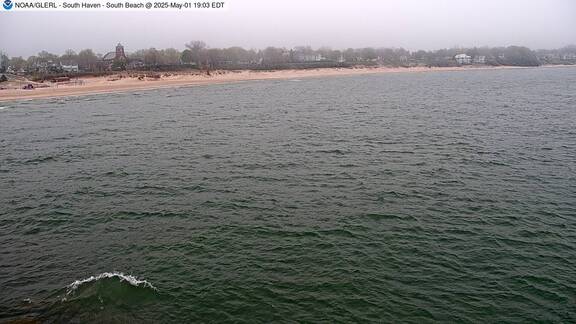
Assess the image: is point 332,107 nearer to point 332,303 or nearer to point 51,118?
point 51,118

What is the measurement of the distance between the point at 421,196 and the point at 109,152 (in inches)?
1075

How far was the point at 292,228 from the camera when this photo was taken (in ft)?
65.1

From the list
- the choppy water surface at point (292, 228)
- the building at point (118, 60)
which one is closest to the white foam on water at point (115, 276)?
the choppy water surface at point (292, 228)

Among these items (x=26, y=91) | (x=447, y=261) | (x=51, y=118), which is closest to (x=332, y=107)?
(x=51, y=118)

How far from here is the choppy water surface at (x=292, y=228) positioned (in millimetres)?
14227

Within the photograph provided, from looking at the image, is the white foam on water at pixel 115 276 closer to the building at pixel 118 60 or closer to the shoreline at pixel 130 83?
the shoreline at pixel 130 83

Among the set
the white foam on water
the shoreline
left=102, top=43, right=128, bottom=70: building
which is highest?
left=102, top=43, right=128, bottom=70: building

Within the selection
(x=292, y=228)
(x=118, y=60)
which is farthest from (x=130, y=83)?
(x=292, y=228)

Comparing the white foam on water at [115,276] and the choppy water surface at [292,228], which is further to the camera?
the white foam on water at [115,276]

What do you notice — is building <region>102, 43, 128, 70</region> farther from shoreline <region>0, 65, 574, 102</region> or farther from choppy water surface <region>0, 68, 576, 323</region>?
choppy water surface <region>0, 68, 576, 323</region>

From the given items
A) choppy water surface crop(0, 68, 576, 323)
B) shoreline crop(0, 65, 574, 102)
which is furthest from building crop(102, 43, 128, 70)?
choppy water surface crop(0, 68, 576, 323)

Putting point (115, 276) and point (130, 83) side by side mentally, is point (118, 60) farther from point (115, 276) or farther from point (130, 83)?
point (115, 276)

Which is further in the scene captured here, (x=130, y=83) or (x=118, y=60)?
(x=118, y=60)

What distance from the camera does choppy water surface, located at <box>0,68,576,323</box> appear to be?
14227 mm
